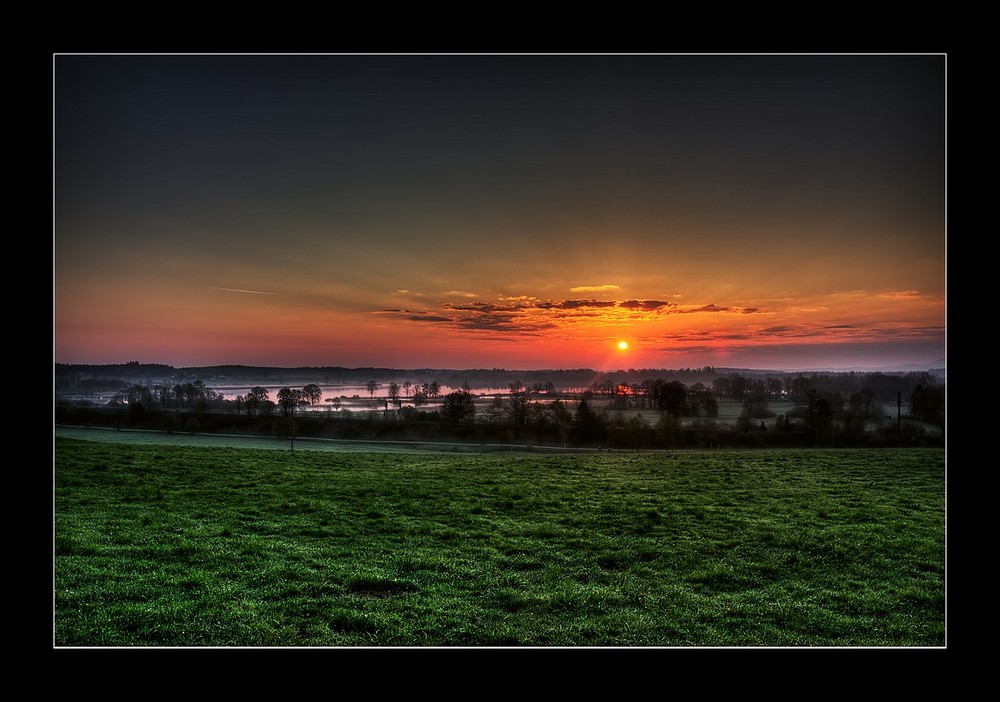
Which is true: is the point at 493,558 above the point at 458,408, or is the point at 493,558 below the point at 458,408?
below

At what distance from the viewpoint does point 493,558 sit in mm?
6082

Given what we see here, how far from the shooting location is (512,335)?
375 inches

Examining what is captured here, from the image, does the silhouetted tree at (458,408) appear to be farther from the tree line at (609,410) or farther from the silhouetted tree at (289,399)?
the silhouetted tree at (289,399)

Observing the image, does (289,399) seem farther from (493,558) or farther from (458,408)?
(493,558)

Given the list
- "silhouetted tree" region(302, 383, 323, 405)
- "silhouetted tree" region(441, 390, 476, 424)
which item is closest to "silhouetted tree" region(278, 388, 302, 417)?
A: "silhouetted tree" region(302, 383, 323, 405)

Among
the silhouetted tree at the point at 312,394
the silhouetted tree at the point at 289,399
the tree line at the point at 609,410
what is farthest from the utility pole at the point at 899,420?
the silhouetted tree at the point at 289,399

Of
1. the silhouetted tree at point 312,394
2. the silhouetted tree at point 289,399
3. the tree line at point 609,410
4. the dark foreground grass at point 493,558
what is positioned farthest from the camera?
the silhouetted tree at point 289,399

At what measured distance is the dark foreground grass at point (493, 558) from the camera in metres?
4.36

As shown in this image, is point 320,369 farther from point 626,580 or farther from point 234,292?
point 626,580

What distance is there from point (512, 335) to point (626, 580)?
5072 millimetres

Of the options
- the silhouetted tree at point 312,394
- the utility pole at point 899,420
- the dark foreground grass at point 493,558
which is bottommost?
the dark foreground grass at point 493,558

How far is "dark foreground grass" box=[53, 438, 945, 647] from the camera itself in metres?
4.36

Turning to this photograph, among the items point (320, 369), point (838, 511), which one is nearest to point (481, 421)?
point (320, 369)

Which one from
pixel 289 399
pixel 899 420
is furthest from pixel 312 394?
pixel 899 420
